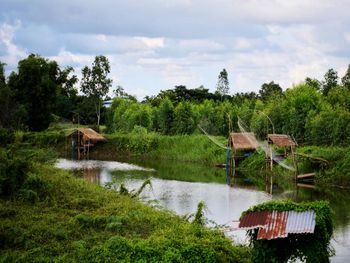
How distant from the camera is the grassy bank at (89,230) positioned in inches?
402

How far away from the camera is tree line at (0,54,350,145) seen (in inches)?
1190

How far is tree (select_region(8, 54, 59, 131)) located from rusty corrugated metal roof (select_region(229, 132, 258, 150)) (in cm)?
1505

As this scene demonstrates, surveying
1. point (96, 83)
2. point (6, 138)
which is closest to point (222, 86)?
point (96, 83)

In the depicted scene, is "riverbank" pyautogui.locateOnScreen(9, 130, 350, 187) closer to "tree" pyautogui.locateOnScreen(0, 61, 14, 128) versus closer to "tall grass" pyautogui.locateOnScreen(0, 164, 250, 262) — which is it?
"tree" pyautogui.locateOnScreen(0, 61, 14, 128)

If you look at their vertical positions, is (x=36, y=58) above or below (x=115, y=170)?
above

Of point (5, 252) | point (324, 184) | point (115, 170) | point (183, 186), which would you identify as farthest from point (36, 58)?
point (5, 252)

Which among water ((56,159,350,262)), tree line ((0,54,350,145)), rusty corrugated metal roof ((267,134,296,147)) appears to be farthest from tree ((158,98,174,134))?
rusty corrugated metal roof ((267,134,296,147))

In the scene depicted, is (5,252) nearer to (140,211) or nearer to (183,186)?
(140,211)

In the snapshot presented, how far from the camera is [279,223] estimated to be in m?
10.5

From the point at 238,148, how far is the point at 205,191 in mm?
6981

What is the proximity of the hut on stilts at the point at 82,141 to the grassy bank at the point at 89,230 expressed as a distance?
71.5ft

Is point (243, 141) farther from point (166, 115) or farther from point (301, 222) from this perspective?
point (301, 222)

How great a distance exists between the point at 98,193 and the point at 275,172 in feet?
43.5

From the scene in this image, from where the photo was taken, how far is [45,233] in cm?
1129
